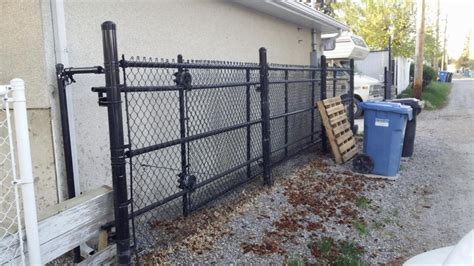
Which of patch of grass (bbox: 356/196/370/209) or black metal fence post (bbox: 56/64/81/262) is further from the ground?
black metal fence post (bbox: 56/64/81/262)

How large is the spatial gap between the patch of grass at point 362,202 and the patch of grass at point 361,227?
60 centimetres

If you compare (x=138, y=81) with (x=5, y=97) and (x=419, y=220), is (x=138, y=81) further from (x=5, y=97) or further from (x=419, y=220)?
(x=419, y=220)

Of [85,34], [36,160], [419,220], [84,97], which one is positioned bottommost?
[419,220]

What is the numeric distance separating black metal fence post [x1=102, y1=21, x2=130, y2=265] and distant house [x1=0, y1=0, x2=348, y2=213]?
0.69m

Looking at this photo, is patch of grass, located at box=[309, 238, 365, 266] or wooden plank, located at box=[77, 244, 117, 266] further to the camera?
patch of grass, located at box=[309, 238, 365, 266]

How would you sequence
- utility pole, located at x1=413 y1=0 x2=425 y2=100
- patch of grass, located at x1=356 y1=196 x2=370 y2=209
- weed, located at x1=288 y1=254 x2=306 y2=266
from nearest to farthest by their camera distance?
weed, located at x1=288 y1=254 x2=306 y2=266 → patch of grass, located at x1=356 y1=196 x2=370 y2=209 → utility pole, located at x1=413 y1=0 x2=425 y2=100

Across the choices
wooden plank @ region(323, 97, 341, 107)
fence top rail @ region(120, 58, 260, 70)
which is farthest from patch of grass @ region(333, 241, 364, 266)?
wooden plank @ region(323, 97, 341, 107)

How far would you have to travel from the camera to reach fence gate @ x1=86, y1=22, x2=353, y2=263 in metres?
2.99

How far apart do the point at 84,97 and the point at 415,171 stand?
5.81m

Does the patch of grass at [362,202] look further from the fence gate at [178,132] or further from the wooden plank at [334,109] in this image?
the wooden plank at [334,109]

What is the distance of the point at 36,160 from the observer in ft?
10.6

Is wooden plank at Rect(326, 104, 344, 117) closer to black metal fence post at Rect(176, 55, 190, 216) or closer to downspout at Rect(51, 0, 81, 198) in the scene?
black metal fence post at Rect(176, 55, 190, 216)

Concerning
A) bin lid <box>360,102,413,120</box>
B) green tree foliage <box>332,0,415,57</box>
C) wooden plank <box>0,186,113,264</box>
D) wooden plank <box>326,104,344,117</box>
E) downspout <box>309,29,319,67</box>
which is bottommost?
wooden plank <box>0,186,113,264</box>

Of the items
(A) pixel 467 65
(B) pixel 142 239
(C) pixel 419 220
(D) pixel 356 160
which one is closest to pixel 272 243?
(B) pixel 142 239
